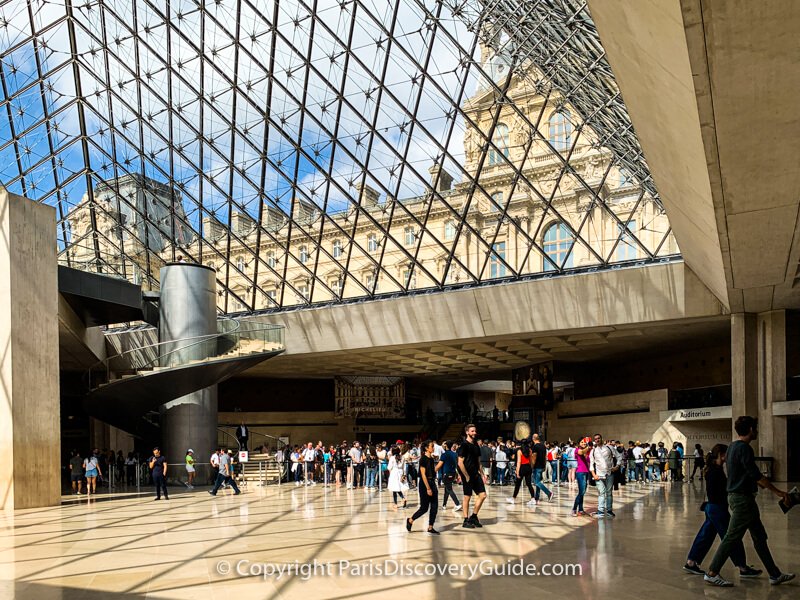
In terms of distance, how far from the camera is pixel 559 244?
97.0 feet

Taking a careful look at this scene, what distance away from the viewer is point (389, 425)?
48.9 metres

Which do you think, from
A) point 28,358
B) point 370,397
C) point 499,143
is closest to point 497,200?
point 499,143

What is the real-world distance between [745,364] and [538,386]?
1586cm

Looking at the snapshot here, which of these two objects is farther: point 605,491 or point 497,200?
point 497,200

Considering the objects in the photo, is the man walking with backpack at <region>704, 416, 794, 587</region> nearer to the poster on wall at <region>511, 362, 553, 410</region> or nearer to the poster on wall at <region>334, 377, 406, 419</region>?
the poster on wall at <region>511, 362, 553, 410</region>

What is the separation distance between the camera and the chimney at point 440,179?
30672mm

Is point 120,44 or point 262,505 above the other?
point 120,44

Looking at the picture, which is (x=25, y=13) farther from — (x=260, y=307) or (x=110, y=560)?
(x=110, y=560)

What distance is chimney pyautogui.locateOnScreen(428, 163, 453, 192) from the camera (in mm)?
30672

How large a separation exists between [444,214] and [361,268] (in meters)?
5.12

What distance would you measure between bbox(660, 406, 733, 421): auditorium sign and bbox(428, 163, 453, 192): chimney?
44.4 ft

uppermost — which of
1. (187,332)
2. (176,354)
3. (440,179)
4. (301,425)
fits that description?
(440,179)

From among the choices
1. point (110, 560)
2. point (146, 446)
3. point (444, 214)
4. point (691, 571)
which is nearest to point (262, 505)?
point (110, 560)

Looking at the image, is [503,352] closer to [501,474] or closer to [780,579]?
[501,474]
